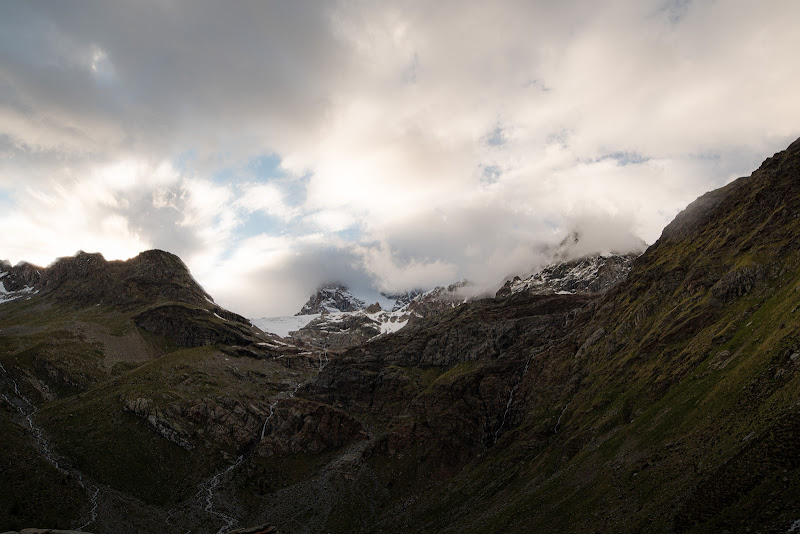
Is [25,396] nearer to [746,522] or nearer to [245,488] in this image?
[245,488]

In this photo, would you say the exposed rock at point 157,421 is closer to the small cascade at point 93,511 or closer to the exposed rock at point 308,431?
the exposed rock at point 308,431

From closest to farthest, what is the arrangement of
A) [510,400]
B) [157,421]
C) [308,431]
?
[510,400], [157,421], [308,431]

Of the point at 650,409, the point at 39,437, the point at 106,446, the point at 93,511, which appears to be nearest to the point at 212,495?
the point at 93,511

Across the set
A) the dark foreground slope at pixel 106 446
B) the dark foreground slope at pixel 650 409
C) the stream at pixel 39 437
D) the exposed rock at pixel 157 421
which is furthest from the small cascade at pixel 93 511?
the dark foreground slope at pixel 650 409

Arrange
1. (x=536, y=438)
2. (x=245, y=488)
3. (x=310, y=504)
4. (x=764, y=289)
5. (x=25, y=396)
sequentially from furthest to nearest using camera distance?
(x=25, y=396) < (x=245, y=488) < (x=310, y=504) < (x=536, y=438) < (x=764, y=289)

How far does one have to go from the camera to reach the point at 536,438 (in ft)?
429

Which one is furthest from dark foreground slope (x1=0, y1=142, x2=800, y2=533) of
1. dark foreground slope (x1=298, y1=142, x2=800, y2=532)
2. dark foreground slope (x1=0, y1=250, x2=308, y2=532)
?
dark foreground slope (x1=0, y1=250, x2=308, y2=532)

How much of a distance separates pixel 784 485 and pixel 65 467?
539 feet

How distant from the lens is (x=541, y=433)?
13112cm

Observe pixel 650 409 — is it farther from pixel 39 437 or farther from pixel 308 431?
pixel 39 437

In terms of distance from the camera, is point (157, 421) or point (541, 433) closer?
point (541, 433)

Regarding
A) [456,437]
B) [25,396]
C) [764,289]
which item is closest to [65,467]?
[25,396]

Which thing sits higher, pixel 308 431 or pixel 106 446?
pixel 106 446

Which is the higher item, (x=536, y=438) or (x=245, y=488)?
(x=245, y=488)
